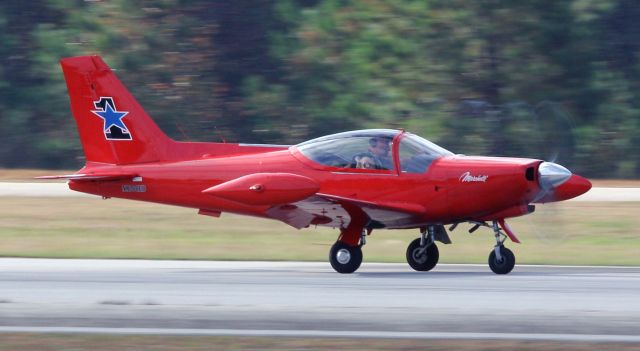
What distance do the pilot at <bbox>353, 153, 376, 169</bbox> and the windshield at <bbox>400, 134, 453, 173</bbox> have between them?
40 cm

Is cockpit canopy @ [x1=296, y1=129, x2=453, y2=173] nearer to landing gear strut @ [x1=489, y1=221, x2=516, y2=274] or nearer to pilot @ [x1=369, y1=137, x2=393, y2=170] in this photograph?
pilot @ [x1=369, y1=137, x2=393, y2=170]

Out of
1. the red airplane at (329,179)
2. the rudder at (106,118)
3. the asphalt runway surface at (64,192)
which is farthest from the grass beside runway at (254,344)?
the asphalt runway surface at (64,192)

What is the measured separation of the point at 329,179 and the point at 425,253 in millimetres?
1659

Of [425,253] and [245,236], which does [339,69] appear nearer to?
[245,236]

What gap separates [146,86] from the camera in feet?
120

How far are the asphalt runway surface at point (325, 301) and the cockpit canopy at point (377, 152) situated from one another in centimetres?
142

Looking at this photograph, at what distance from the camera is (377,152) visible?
1405cm

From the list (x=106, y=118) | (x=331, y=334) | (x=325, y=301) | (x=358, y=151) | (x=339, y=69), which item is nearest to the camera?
(x=331, y=334)

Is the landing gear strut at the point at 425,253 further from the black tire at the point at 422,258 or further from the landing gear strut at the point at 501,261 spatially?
the landing gear strut at the point at 501,261

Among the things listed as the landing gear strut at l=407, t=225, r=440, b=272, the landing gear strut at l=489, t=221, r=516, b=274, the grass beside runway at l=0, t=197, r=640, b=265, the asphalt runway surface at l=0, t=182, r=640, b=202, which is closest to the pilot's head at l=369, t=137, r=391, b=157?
the landing gear strut at l=407, t=225, r=440, b=272

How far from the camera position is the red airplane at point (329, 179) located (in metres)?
13.4

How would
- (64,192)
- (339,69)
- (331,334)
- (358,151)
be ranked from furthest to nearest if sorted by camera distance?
1. (339,69)
2. (64,192)
3. (358,151)
4. (331,334)

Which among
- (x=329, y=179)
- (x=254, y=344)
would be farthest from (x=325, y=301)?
(x=329, y=179)

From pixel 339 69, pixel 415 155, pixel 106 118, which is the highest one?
pixel 339 69
